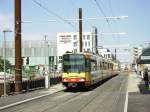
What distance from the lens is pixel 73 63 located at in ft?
121

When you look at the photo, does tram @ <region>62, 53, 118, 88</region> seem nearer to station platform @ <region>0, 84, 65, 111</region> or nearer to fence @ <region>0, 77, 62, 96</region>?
fence @ <region>0, 77, 62, 96</region>

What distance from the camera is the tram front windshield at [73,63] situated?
36.7 meters

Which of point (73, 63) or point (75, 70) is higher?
point (73, 63)

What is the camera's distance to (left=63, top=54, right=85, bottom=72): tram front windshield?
120 ft

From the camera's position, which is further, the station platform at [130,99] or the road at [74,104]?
the station platform at [130,99]

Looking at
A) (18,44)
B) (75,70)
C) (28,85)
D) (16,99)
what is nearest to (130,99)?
(16,99)

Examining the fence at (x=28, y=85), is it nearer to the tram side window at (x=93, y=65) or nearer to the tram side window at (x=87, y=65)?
the tram side window at (x=87, y=65)

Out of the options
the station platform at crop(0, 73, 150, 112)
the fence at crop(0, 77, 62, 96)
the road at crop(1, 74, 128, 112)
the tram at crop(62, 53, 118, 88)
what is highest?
the tram at crop(62, 53, 118, 88)

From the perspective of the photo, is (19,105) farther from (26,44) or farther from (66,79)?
(26,44)

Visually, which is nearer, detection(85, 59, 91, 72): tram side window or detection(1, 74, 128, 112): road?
detection(1, 74, 128, 112): road

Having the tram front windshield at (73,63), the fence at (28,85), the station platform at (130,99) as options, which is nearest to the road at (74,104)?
the station platform at (130,99)

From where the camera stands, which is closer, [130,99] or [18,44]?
[130,99]

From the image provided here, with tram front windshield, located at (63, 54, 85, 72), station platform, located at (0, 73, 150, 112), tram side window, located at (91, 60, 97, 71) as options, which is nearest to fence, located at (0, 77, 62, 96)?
station platform, located at (0, 73, 150, 112)

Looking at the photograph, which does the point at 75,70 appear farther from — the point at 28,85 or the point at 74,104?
the point at 74,104
